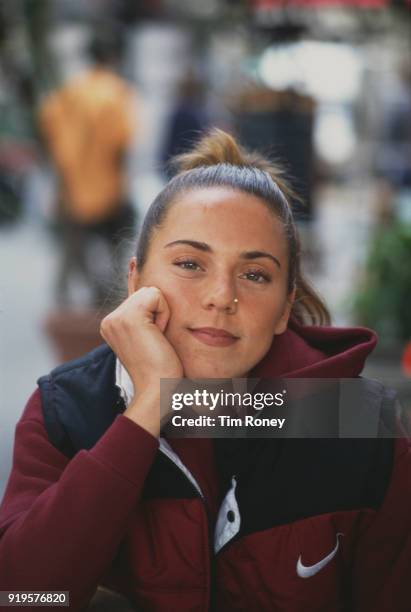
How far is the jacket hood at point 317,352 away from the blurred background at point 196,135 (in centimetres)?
40

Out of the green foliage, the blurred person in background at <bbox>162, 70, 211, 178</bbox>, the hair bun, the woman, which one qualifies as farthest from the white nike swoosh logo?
the blurred person in background at <bbox>162, 70, 211, 178</bbox>

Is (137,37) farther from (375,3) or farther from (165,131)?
(375,3)

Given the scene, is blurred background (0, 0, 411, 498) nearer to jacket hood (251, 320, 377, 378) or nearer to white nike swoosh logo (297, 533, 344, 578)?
jacket hood (251, 320, 377, 378)

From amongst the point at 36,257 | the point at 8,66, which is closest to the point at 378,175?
the point at 36,257

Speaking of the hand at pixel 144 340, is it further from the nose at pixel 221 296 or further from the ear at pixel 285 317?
the ear at pixel 285 317

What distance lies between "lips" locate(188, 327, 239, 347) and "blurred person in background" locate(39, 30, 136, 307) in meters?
4.44

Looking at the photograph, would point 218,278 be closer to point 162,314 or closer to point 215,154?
point 162,314

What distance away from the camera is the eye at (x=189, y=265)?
1.40 m

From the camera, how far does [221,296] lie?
137 centimetres

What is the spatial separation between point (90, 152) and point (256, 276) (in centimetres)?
470

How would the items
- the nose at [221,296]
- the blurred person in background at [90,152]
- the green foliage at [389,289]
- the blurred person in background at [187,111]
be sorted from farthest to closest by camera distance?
the blurred person in background at [187,111] < the blurred person in background at [90,152] < the green foliage at [389,289] < the nose at [221,296]

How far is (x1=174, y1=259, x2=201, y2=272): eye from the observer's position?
4.60 feet

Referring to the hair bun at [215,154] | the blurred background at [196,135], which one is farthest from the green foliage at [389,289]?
the hair bun at [215,154]

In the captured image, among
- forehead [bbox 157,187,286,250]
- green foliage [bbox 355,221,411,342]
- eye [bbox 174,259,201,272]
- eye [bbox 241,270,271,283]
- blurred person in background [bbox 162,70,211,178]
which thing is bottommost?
eye [bbox 241,270,271,283]
